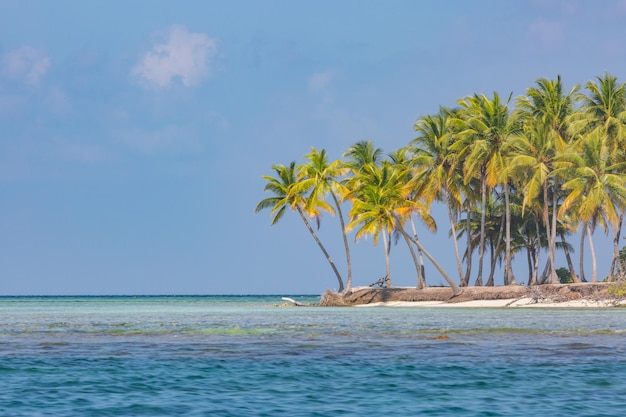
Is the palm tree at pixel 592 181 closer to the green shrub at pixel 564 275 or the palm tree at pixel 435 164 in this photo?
the palm tree at pixel 435 164

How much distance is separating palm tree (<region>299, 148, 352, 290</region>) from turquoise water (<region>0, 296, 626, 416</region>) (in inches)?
1731

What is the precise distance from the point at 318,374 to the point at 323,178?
55.7 meters

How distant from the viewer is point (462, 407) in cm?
1294

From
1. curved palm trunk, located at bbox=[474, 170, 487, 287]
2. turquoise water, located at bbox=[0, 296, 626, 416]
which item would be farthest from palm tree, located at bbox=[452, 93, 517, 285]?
turquoise water, located at bbox=[0, 296, 626, 416]

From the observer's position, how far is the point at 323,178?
7231 centimetres

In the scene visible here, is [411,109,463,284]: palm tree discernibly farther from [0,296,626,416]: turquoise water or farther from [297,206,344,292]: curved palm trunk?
[0,296,626,416]: turquoise water

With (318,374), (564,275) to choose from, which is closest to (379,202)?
(564,275)

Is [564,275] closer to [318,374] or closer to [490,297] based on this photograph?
[490,297]

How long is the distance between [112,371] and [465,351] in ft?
28.9

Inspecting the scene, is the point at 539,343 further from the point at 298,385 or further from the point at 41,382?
the point at 41,382

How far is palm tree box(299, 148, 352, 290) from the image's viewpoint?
71812 mm

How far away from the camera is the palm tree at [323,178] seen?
71812 millimetres

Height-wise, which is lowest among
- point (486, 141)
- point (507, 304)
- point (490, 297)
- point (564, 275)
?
point (507, 304)

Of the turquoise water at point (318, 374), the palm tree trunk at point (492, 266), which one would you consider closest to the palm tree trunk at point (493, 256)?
the palm tree trunk at point (492, 266)
